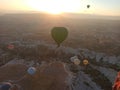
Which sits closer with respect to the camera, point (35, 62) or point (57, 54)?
point (35, 62)

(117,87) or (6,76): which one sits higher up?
(117,87)

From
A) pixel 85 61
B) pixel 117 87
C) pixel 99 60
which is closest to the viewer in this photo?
pixel 117 87

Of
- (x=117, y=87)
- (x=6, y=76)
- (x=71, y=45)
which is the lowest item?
(x=71, y=45)

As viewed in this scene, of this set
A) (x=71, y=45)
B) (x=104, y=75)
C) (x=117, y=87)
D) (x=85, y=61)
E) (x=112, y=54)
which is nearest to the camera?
(x=117, y=87)

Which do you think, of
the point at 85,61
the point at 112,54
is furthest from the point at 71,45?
the point at 85,61

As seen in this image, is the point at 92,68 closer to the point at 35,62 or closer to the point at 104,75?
the point at 104,75

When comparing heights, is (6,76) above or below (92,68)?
above

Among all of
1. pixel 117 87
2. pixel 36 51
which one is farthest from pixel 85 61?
pixel 117 87

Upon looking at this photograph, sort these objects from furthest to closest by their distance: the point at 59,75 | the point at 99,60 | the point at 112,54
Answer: the point at 112,54, the point at 99,60, the point at 59,75

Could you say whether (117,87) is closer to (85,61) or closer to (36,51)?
(85,61)
